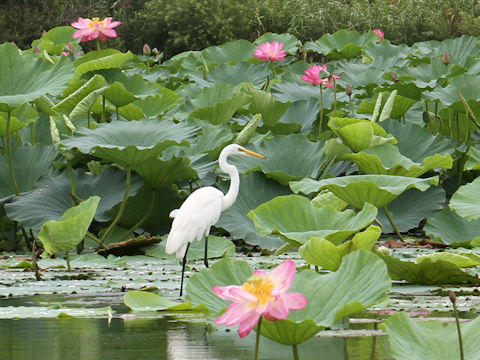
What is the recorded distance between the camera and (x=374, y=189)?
3676 millimetres

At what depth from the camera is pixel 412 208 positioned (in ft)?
15.5

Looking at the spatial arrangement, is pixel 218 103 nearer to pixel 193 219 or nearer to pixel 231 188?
pixel 231 188

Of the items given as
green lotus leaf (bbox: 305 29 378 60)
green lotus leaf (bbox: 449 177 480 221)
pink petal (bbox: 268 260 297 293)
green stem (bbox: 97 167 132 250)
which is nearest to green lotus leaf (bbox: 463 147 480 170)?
green lotus leaf (bbox: 449 177 480 221)

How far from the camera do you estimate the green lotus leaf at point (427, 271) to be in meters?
2.99

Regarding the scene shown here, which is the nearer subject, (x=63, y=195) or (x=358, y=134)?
(x=358, y=134)

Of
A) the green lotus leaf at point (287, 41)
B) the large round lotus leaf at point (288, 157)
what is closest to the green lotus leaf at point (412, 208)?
the large round lotus leaf at point (288, 157)

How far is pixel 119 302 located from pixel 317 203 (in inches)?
47.0

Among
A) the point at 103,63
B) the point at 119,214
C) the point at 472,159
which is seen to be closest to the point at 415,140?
the point at 472,159

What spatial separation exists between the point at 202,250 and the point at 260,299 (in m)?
2.60

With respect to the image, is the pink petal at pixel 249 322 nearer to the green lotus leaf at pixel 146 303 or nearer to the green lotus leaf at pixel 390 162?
the green lotus leaf at pixel 146 303

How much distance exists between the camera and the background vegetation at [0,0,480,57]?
14836mm

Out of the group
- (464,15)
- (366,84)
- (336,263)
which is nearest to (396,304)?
(336,263)

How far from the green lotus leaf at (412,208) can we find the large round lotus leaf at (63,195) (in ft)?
4.01

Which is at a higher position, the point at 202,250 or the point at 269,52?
the point at 269,52
